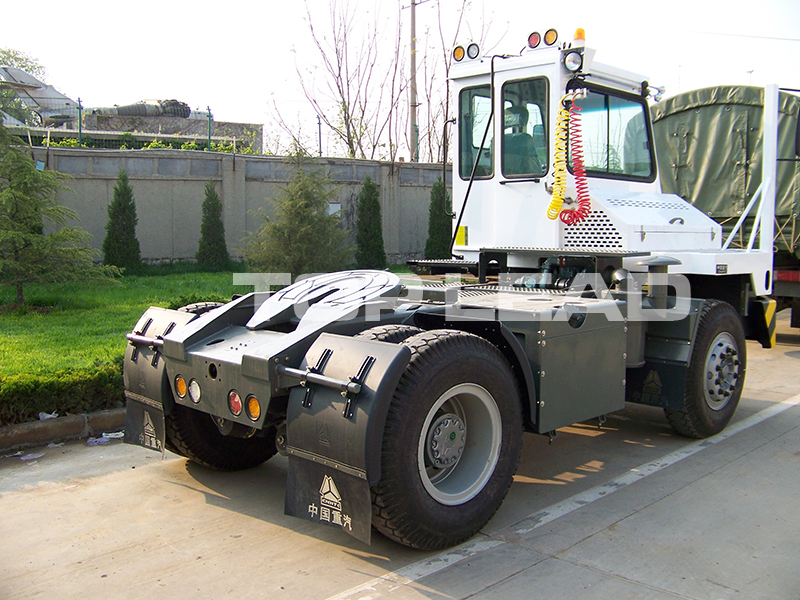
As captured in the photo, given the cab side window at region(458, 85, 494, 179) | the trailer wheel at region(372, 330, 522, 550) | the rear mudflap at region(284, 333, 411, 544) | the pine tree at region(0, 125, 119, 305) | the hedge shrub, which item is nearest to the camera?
the rear mudflap at region(284, 333, 411, 544)

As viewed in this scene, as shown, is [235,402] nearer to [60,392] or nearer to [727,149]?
[60,392]

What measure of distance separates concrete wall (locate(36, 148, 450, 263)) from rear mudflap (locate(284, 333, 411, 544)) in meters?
11.2

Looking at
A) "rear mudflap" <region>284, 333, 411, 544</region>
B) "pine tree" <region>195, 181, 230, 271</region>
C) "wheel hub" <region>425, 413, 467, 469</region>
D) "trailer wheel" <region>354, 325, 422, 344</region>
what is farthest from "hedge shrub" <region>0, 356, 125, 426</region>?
"pine tree" <region>195, 181, 230, 271</region>

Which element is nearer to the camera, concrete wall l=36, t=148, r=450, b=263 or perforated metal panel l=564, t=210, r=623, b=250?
perforated metal panel l=564, t=210, r=623, b=250

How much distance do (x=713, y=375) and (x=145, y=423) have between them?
4.52m

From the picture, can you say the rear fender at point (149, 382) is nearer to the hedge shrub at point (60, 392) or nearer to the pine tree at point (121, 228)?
the hedge shrub at point (60, 392)

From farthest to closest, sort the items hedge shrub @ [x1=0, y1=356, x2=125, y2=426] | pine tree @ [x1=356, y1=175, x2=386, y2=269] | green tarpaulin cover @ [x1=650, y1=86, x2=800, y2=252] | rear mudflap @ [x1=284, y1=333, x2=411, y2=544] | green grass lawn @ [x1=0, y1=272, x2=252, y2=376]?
pine tree @ [x1=356, y1=175, x2=386, y2=269], green tarpaulin cover @ [x1=650, y1=86, x2=800, y2=252], green grass lawn @ [x1=0, y1=272, x2=252, y2=376], hedge shrub @ [x1=0, y1=356, x2=125, y2=426], rear mudflap @ [x1=284, y1=333, x2=411, y2=544]

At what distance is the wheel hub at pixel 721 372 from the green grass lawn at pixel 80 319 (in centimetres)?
534

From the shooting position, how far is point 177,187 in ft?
54.1

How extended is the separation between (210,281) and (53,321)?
15.9 ft

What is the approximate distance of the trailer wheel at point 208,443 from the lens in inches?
181

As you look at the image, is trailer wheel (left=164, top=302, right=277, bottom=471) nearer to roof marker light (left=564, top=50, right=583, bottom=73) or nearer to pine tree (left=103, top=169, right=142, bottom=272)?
roof marker light (left=564, top=50, right=583, bottom=73)

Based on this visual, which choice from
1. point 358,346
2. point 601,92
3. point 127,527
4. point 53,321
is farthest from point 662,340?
point 53,321

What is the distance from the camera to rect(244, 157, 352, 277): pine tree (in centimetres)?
1316
